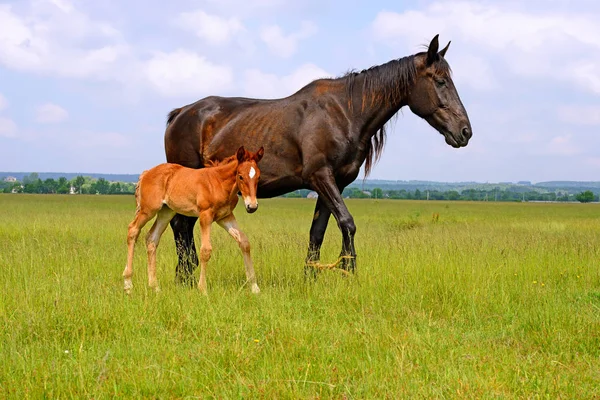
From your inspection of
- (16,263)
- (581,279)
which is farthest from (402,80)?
(16,263)

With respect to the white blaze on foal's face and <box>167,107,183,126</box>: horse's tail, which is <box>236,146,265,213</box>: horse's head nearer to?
the white blaze on foal's face

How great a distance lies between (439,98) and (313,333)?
141 inches

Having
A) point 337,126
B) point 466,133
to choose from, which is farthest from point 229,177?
point 466,133

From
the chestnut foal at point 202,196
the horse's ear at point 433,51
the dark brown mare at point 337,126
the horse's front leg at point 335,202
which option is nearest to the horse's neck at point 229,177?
the chestnut foal at point 202,196

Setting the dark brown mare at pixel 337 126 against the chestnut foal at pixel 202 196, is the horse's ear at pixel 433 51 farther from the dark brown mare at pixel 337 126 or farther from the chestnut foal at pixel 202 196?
the chestnut foal at pixel 202 196

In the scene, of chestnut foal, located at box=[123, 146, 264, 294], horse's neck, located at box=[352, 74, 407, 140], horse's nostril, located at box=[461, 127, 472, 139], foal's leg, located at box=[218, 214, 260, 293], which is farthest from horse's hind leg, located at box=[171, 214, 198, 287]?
horse's nostril, located at box=[461, 127, 472, 139]

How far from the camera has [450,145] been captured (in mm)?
7559

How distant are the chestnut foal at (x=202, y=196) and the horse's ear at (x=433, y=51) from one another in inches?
97.7

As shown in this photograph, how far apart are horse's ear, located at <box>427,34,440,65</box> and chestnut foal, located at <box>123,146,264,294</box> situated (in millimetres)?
2481

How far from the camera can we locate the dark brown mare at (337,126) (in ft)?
24.4

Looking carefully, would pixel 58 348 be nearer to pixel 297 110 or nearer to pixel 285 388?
pixel 285 388

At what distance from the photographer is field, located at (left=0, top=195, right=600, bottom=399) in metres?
4.27

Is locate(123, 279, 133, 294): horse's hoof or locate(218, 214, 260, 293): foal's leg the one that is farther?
locate(123, 279, 133, 294): horse's hoof

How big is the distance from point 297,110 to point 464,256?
136 inches
